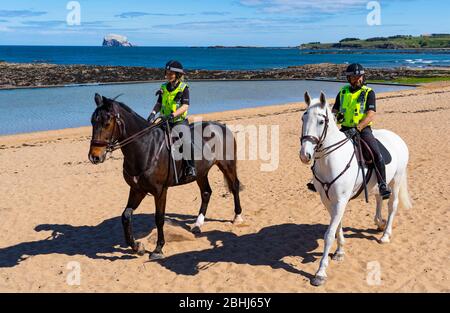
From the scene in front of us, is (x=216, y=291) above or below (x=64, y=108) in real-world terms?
below

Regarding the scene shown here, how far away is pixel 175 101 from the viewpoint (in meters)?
8.55

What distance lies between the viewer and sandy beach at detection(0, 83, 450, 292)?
7.19 meters

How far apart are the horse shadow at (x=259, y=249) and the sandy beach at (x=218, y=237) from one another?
0.02 meters

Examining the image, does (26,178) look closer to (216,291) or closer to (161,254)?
(161,254)

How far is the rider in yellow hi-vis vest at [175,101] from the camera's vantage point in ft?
27.4

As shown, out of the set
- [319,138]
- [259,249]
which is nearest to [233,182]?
[259,249]

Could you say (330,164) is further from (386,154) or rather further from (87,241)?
(87,241)

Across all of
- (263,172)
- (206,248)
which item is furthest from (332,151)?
(263,172)

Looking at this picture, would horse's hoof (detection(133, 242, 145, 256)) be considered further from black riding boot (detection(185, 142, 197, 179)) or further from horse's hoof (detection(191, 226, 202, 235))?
black riding boot (detection(185, 142, 197, 179))

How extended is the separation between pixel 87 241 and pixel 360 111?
239 inches

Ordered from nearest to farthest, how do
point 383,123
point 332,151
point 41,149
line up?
1. point 332,151
2. point 41,149
3. point 383,123

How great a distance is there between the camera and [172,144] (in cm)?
808

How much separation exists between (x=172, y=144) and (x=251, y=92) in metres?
41.9

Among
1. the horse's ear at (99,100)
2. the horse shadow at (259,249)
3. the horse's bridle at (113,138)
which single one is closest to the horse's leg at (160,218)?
the horse shadow at (259,249)
